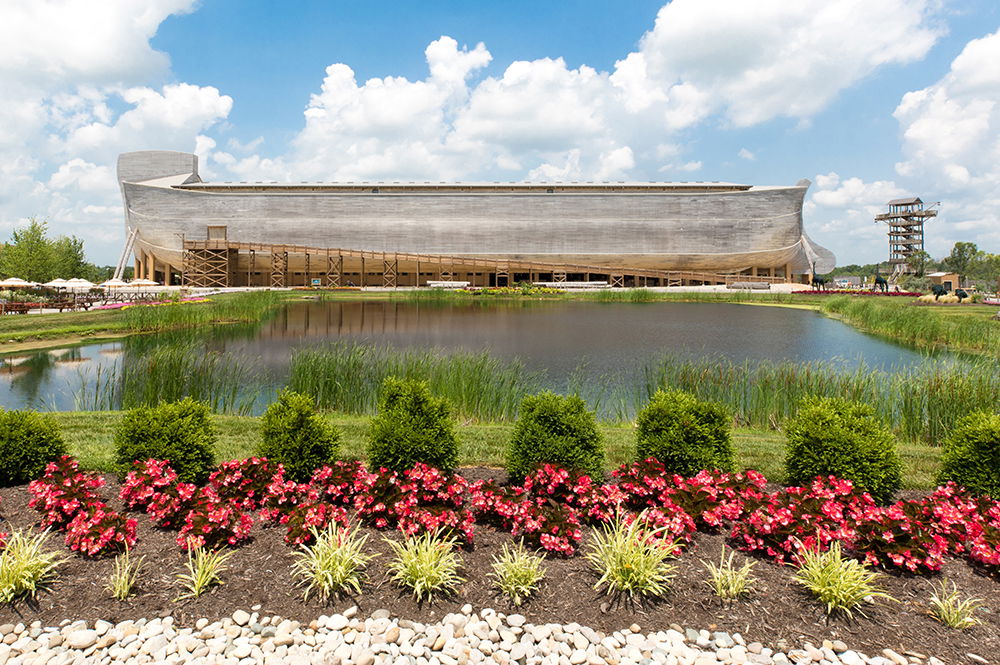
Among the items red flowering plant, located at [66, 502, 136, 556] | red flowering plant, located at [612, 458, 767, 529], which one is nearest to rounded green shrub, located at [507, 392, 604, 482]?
red flowering plant, located at [612, 458, 767, 529]

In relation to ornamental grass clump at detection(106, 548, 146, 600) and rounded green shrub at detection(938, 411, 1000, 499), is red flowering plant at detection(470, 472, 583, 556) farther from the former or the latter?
rounded green shrub at detection(938, 411, 1000, 499)

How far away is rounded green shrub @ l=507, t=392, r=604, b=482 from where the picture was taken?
5074mm

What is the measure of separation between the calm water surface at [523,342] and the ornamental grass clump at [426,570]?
720 cm

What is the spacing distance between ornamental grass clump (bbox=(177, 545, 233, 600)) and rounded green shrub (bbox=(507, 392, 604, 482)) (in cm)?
258

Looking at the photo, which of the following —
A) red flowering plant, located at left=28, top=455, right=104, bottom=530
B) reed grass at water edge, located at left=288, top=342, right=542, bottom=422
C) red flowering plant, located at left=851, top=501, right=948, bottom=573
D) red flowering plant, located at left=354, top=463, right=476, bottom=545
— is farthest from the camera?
reed grass at water edge, located at left=288, top=342, right=542, bottom=422

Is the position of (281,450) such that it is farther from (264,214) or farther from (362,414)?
(264,214)

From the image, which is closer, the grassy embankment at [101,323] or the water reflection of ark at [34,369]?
the water reflection of ark at [34,369]

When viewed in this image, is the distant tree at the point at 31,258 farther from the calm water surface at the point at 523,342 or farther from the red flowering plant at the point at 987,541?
the red flowering plant at the point at 987,541

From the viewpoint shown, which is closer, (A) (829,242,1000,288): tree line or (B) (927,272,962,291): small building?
(B) (927,272,962,291): small building

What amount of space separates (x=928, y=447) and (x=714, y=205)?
63.1 meters

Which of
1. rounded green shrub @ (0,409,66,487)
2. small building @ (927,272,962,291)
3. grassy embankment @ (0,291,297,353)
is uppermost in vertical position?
small building @ (927,272,962,291)

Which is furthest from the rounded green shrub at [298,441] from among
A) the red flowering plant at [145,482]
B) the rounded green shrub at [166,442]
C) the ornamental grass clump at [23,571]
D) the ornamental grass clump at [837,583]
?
the ornamental grass clump at [837,583]

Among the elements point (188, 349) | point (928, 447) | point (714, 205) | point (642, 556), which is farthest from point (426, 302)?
point (714, 205)

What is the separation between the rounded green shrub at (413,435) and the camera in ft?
16.8
